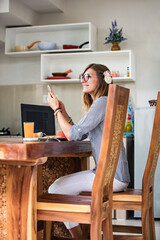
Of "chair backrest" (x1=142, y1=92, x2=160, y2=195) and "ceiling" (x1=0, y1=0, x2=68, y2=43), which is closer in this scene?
"chair backrest" (x1=142, y1=92, x2=160, y2=195)

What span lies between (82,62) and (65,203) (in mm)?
3547

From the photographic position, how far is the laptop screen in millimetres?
3023

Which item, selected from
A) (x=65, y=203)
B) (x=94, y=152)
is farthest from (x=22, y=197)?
(x=94, y=152)

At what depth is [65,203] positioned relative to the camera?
77.5 inches

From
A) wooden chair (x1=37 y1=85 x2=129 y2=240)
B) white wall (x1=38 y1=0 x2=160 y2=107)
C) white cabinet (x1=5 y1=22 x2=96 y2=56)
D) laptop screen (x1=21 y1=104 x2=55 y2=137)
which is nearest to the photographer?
wooden chair (x1=37 y1=85 x2=129 y2=240)

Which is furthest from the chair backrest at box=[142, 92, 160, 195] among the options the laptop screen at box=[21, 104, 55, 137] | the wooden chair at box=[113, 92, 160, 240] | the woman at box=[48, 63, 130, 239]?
the laptop screen at box=[21, 104, 55, 137]

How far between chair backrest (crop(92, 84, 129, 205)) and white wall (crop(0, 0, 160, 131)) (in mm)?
3025

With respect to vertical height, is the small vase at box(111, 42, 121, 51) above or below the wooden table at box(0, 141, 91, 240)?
above

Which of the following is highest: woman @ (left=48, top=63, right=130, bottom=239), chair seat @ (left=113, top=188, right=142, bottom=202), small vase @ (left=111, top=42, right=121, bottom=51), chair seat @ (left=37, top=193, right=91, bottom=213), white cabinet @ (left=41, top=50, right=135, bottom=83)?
small vase @ (left=111, top=42, right=121, bottom=51)

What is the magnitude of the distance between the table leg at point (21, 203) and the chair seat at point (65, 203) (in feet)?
0.19

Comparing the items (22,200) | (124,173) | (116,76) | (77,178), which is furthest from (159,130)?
(116,76)

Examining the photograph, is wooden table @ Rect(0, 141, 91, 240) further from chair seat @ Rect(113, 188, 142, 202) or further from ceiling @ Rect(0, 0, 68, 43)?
ceiling @ Rect(0, 0, 68, 43)

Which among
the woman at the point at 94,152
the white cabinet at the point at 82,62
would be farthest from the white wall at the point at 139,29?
the woman at the point at 94,152

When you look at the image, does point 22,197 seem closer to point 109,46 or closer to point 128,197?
point 128,197
